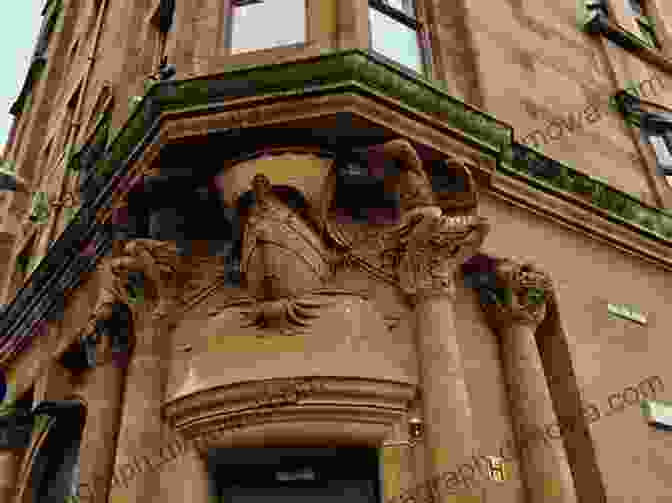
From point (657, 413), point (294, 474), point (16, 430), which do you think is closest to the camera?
point (294, 474)

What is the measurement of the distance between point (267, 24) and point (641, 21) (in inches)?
390

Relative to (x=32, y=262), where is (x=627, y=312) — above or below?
below

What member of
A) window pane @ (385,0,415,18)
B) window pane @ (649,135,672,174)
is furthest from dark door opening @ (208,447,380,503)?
window pane @ (649,135,672,174)

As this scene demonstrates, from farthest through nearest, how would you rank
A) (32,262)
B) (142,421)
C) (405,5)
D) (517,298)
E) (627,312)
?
1. (32,262)
2. (405,5)
3. (627,312)
4. (517,298)
5. (142,421)

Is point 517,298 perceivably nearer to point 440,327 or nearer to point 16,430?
point 440,327

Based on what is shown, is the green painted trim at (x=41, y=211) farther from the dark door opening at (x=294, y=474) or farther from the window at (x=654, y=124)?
the window at (x=654, y=124)

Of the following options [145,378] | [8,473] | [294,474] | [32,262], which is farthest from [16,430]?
[294,474]

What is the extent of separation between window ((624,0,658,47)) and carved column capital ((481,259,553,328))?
8836 mm

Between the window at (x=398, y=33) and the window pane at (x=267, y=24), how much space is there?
0.91 meters

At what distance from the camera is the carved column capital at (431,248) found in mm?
7137

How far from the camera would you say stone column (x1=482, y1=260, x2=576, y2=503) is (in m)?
6.70

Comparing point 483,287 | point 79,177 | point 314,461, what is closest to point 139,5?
point 79,177

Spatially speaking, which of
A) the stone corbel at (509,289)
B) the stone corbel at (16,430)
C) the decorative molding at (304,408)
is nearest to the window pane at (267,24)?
the stone corbel at (509,289)

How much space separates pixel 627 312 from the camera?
889 cm
